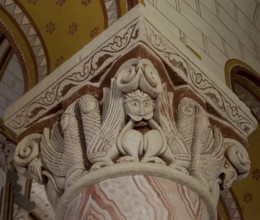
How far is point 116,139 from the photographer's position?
3.32m

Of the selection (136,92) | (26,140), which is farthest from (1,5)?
(136,92)

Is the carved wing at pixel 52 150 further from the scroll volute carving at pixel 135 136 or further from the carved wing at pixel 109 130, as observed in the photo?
the carved wing at pixel 109 130

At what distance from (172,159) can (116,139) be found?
0.23 m

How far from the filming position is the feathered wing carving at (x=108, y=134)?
3279 mm

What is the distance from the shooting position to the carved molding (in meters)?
3.51

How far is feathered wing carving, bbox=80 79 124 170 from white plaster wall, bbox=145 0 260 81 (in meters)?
0.49

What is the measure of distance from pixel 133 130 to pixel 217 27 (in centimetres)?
114

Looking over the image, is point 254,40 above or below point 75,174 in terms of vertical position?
above

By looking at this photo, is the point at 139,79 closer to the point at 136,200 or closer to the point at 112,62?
the point at 112,62

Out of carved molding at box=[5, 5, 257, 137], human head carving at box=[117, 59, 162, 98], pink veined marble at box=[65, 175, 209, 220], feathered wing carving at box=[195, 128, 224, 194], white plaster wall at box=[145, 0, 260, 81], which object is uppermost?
white plaster wall at box=[145, 0, 260, 81]

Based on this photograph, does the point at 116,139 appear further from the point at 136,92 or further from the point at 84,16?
the point at 84,16

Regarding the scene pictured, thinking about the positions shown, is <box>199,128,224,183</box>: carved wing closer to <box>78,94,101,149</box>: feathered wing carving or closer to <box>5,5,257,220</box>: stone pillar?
<box>5,5,257,220</box>: stone pillar

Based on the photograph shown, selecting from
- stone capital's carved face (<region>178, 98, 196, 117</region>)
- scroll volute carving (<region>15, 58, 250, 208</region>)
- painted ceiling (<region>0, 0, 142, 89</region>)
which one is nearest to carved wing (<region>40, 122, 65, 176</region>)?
scroll volute carving (<region>15, 58, 250, 208</region>)

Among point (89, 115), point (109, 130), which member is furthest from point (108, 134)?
point (89, 115)
